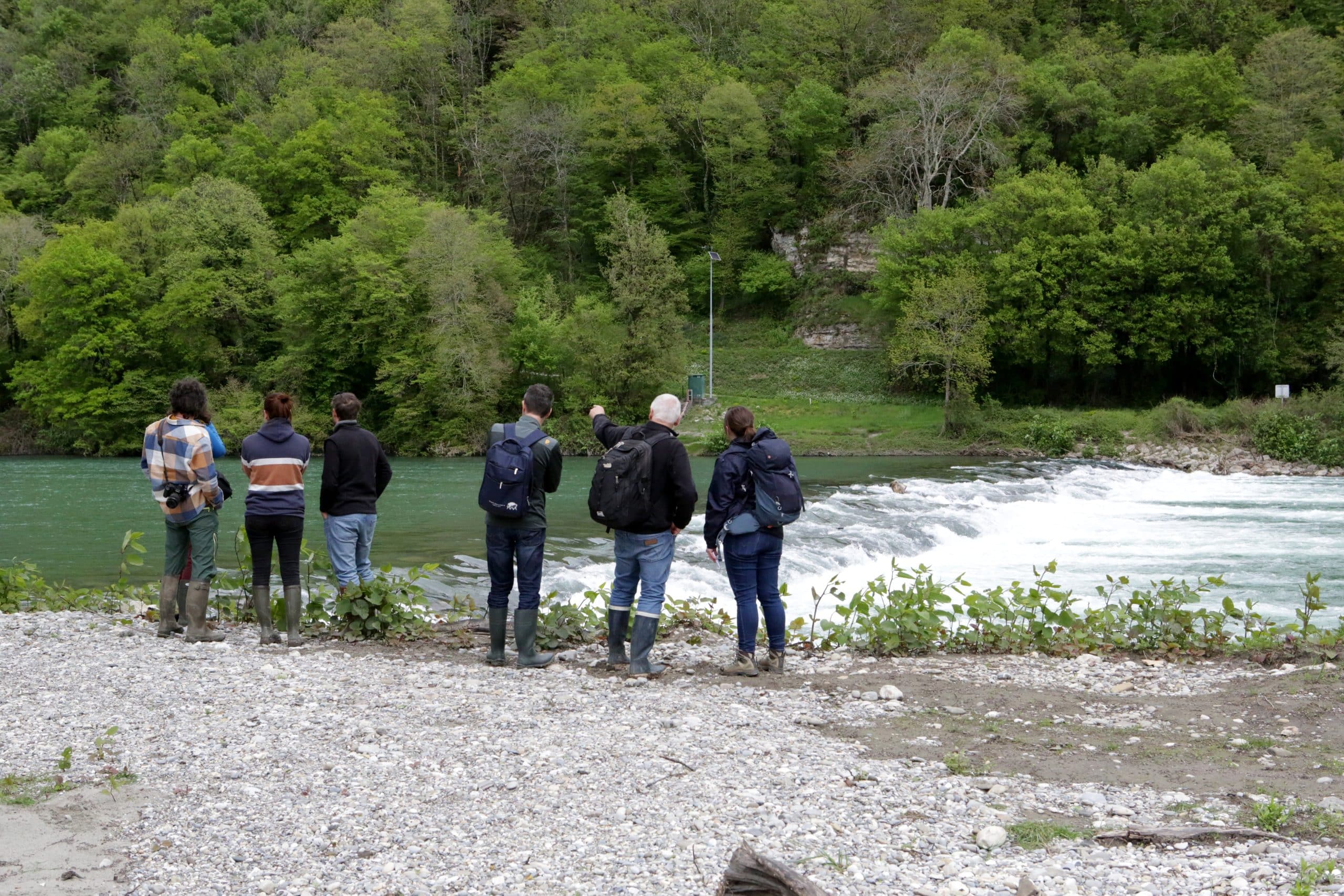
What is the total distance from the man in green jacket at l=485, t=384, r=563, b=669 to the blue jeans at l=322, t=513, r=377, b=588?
4.87 feet

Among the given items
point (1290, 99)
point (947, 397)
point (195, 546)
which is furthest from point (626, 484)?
point (1290, 99)

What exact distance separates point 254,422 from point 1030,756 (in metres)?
55.3

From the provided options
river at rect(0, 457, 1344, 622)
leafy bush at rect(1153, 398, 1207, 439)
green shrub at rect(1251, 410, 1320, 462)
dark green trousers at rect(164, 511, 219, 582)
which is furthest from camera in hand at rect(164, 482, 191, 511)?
leafy bush at rect(1153, 398, 1207, 439)

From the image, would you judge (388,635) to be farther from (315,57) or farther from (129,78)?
(129,78)

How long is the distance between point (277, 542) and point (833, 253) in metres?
64.4

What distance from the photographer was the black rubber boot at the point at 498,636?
929 cm

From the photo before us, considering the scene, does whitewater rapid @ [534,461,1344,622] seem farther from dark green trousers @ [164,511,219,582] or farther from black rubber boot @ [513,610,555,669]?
dark green trousers @ [164,511,219,582]

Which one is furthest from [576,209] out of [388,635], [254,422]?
[388,635]

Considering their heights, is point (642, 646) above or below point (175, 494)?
below

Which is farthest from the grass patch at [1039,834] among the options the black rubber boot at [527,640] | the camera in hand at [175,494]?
the camera in hand at [175,494]

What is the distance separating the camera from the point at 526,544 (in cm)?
908

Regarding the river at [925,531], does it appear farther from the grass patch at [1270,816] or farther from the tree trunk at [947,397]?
the tree trunk at [947,397]

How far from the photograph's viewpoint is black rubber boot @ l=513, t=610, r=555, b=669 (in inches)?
362

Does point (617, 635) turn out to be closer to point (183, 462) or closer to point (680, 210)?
point (183, 462)
